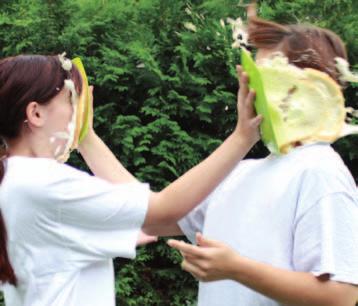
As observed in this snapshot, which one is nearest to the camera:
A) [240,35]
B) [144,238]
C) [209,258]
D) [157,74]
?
[209,258]

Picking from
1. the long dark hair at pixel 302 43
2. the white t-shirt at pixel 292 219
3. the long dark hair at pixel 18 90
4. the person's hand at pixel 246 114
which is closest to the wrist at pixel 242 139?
the person's hand at pixel 246 114

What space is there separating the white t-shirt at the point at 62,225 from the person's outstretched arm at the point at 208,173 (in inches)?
2.0

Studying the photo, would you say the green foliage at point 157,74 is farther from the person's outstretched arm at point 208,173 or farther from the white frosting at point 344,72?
the white frosting at point 344,72

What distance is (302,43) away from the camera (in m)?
1.96

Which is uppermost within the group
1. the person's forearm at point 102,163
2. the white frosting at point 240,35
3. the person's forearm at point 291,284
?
the white frosting at point 240,35

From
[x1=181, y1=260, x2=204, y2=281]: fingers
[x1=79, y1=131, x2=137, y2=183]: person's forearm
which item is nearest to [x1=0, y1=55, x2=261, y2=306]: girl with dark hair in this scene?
[x1=181, y1=260, x2=204, y2=281]: fingers

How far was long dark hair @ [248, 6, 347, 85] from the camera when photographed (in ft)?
6.29

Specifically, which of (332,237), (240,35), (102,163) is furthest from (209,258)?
(102,163)

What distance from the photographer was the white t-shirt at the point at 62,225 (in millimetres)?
1966

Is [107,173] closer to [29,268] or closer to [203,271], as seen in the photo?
[29,268]

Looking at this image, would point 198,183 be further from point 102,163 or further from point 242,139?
point 102,163

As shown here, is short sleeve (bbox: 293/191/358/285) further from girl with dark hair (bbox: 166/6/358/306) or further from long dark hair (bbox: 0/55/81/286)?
long dark hair (bbox: 0/55/81/286)

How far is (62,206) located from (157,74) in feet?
9.58

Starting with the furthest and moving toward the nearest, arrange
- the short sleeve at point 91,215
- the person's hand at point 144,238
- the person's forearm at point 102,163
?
1. the person's forearm at point 102,163
2. the person's hand at point 144,238
3. the short sleeve at point 91,215
